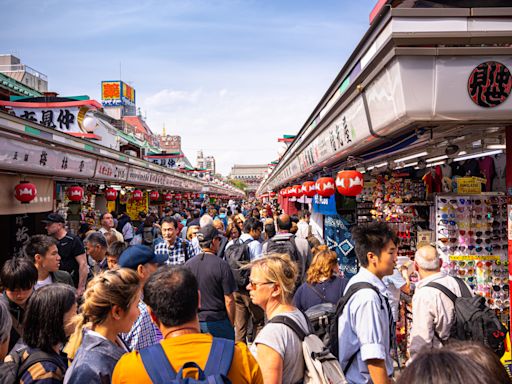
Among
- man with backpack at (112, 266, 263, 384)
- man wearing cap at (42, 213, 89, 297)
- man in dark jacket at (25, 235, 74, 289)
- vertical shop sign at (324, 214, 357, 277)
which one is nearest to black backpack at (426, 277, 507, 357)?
man with backpack at (112, 266, 263, 384)

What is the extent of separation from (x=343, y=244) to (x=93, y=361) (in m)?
8.56

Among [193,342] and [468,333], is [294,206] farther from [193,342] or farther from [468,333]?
[193,342]

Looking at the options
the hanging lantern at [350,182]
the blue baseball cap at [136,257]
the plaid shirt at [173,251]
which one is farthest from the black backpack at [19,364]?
the hanging lantern at [350,182]

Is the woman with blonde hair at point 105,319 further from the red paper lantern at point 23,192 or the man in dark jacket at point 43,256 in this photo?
the red paper lantern at point 23,192

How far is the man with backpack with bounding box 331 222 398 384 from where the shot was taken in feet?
8.71

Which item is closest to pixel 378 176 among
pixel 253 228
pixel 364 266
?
pixel 253 228

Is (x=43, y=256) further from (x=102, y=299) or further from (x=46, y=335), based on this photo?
(x=102, y=299)

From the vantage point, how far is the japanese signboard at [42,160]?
22.6 feet

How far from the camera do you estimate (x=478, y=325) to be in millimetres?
3336

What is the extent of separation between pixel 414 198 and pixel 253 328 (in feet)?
12.4

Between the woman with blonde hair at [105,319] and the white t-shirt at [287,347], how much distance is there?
0.83 meters

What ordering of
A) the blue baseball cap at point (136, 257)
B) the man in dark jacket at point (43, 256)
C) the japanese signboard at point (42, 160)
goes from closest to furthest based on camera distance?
the blue baseball cap at point (136, 257), the man in dark jacket at point (43, 256), the japanese signboard at point (42, 160)

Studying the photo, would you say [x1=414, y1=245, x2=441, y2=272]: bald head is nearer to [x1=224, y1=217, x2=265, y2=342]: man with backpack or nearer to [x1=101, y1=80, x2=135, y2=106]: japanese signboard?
[x1=224, y1=217, x2=265, y2=342]: man with backpack

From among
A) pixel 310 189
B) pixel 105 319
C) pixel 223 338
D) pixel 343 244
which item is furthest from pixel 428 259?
pixel 343 244
